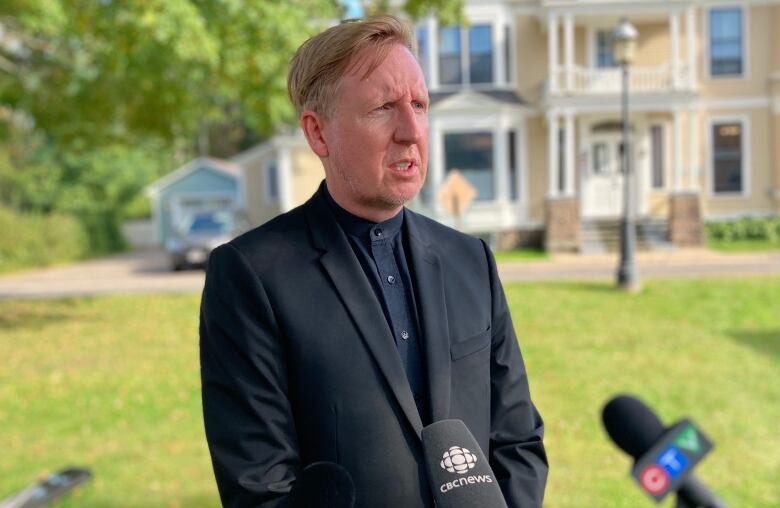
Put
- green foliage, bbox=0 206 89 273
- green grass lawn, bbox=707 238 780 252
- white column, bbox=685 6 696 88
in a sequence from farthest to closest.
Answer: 1. green foliage, bbox=0 206 89 273
2. white column, bbox=685 6 696 88
3. green grass lawn, bbox=707 238 780 252

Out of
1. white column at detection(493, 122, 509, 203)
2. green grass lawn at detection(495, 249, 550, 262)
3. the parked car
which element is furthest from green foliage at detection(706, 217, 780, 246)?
the parked car

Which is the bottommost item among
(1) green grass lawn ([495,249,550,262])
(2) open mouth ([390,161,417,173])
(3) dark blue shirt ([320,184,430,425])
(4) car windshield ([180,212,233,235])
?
(1) green grass lawn ([495,249,550,262])

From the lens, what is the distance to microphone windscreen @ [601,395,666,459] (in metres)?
2.33

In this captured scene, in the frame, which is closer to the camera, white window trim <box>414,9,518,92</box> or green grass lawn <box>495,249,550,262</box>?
green grass lawn <box>495,249,550,262</box>

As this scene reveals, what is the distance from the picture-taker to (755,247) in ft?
75.8

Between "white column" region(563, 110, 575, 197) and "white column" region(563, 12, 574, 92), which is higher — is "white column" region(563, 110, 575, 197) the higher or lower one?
the lower one

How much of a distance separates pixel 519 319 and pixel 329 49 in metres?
11.2

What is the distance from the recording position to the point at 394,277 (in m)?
1.91

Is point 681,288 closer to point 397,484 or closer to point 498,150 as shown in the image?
point 498,150

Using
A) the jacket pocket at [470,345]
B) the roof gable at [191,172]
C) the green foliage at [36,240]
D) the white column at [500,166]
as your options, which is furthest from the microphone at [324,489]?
the roof gable at [191,172]

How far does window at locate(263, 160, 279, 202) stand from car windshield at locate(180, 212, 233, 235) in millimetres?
7198

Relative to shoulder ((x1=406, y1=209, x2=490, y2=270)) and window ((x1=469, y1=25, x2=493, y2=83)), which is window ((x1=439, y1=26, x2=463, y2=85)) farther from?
shoulder ((x1=406, y1=209, x2=490, y2=270))

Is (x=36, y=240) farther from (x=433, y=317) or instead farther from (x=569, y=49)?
(x=433, y=317)

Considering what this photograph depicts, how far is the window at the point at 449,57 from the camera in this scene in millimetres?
25719
